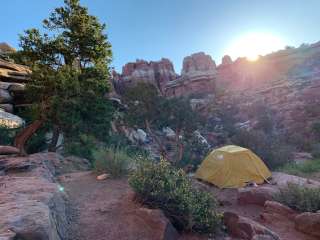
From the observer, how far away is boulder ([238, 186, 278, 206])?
7289mm

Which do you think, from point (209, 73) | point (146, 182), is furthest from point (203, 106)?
point (146, 182)

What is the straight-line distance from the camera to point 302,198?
6.03m

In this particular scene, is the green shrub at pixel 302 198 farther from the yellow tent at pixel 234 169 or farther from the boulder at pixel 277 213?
the yellow tent at pixel 234 169

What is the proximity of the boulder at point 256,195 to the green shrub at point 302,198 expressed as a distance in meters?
0.83

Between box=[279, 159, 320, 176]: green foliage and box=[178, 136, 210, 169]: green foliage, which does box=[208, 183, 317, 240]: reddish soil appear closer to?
box=[279, 159, 320, 176]: green foliage

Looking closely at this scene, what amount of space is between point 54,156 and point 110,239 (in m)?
6.50

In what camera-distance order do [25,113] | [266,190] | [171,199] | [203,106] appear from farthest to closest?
[203,106] → [25,113] → [266,190] → [171,199]

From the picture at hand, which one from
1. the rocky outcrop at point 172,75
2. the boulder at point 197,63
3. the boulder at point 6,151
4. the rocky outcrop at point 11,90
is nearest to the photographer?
the boulder at point 6,151

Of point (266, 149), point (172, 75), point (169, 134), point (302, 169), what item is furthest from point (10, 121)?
point (172, 75)

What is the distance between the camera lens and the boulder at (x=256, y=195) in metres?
7.29

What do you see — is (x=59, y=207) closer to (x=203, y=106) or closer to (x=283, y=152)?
(x=283, y=152)

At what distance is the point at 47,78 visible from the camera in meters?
10.7

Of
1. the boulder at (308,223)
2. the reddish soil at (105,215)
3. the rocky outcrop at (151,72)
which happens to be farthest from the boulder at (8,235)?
the rocky outcrop at (151,72)

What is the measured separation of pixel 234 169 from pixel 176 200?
18.3 ft
